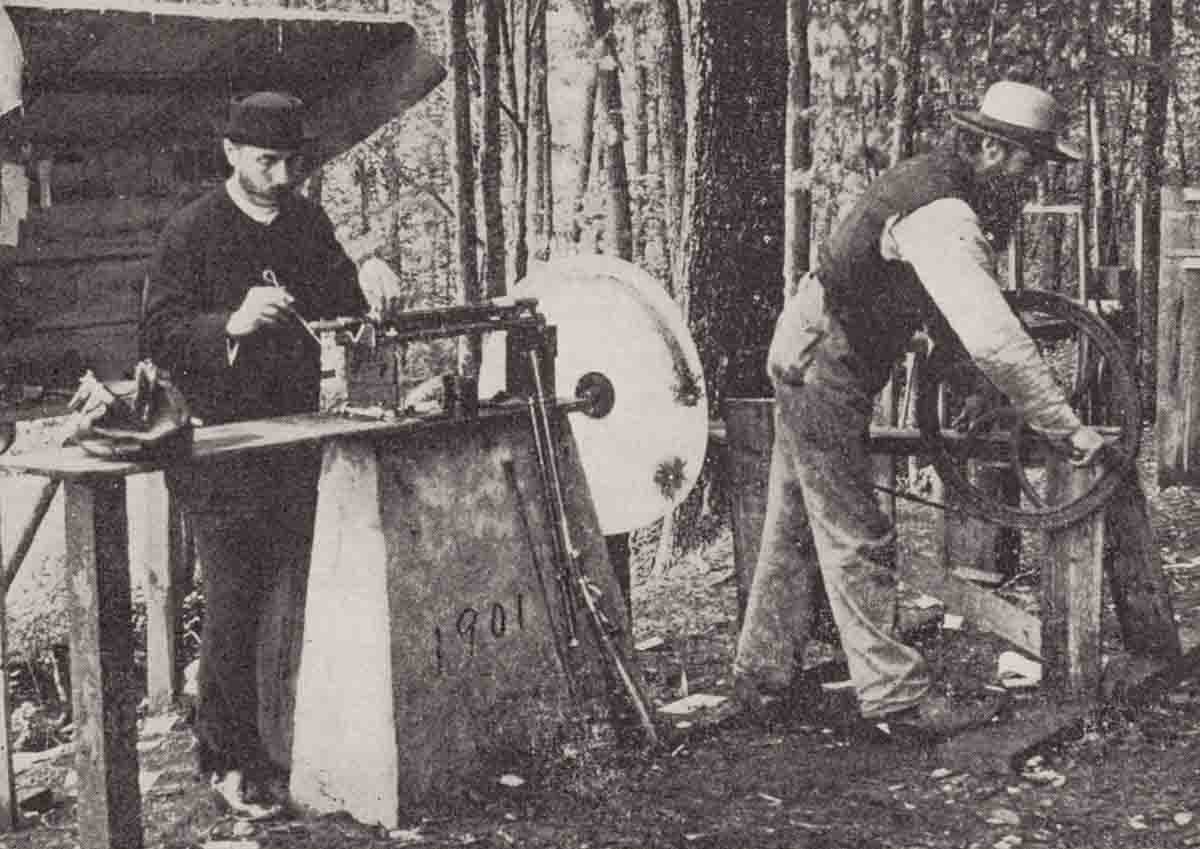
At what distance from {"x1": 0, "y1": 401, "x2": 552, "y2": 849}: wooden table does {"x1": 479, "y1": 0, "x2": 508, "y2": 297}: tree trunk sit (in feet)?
18.3

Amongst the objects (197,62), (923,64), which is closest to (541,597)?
(197,62)

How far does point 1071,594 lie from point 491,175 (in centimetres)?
561

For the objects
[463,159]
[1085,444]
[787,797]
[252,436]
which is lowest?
[787,797]

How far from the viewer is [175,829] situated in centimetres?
519

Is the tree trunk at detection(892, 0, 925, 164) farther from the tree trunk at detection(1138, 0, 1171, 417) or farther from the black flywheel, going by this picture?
the black flywheel

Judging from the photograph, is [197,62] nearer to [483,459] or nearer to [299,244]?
[299,244]

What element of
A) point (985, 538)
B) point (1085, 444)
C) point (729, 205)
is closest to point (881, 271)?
point (1085, 444)

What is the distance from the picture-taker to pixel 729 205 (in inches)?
314

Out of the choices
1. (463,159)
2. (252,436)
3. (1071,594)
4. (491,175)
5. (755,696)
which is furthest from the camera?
(491,175)

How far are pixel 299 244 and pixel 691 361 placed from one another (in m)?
1.50

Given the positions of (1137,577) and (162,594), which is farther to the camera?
(162,594)

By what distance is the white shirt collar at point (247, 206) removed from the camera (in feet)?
18.3

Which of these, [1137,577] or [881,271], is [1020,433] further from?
[1137,577]

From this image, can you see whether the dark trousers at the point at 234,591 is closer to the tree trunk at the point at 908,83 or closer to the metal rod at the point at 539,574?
the metal rod at the point at 539,574
